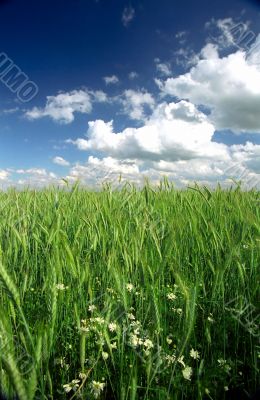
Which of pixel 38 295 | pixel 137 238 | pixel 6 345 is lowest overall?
pixel 38 295

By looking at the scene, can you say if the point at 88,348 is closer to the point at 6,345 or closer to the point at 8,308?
the point at 8,308

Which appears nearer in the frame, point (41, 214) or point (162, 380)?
point (162, 380)

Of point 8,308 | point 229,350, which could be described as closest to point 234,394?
point 229,350

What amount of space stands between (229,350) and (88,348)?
0.68 meters

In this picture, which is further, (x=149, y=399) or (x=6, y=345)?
(x=149, y=399)

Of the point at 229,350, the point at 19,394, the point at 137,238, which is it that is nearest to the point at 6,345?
the point at 19,394

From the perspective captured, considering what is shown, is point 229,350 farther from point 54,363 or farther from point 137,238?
point 54,363

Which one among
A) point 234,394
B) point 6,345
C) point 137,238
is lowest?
point 234,394

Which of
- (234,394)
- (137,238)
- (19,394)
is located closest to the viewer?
(19,394)

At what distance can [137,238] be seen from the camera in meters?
1.84

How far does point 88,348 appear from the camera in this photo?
1569 millimetres

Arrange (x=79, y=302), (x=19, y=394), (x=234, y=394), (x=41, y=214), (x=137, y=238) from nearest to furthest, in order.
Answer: (x=19, y=394)
(x=234, y=394)
(x=79, y=302)
(x=137, y=238)
(x=41, y=214)

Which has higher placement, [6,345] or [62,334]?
[6,345]

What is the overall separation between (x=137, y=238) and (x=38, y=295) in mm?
583
